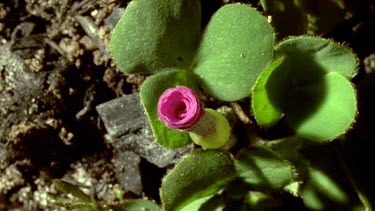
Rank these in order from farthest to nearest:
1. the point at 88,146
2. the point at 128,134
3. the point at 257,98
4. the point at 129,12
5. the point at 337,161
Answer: the point at 88,146, the point at 128,134, the point at 337,161, the point at 257,98, the point at 129,12

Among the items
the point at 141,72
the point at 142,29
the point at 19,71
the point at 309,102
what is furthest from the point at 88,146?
the point at 309,102

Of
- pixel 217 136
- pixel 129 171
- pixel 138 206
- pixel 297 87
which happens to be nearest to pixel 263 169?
pixel 217 136

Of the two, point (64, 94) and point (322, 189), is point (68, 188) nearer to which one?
point (64, 94)

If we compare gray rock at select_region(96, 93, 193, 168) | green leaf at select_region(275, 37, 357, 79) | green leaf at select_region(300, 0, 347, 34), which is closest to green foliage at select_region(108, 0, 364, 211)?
green leaf at select_region(275, 37, 357, 79)

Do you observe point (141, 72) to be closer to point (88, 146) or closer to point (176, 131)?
point (176, 131)

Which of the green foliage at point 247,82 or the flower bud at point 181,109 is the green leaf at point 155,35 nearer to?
the green foliage at point 247,82

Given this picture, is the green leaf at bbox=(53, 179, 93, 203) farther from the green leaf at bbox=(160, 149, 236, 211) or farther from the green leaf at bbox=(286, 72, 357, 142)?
the green leaf at bbox=(286, 72, 357, 142)

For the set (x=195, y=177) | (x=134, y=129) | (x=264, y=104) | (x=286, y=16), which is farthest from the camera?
(x=134, y=129)

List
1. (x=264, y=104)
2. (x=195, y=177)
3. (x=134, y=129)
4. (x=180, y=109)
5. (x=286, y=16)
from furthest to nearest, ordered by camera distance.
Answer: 1. (x=134, y=129)
2. (x=286, y=16)
3. (x=264, y=104)
4. (x=195, y=177)
5. (x=180, y=109)
